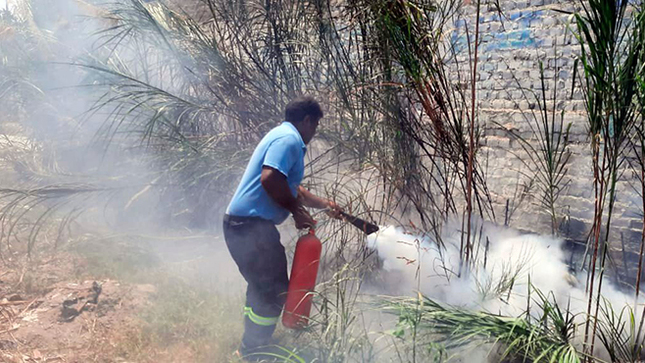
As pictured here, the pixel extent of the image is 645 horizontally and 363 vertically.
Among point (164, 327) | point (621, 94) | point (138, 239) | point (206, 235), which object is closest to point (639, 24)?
point (621, 94)

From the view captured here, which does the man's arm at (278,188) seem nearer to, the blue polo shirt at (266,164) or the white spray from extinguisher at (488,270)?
the blue polo shirt at (266,164)

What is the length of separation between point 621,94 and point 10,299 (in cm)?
486

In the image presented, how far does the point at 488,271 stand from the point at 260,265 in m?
1.77

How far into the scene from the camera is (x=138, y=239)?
6.03 metres

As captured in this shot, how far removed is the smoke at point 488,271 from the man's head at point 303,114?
1.17 metres

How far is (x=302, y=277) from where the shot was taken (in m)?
3.19

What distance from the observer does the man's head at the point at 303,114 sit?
324 cm

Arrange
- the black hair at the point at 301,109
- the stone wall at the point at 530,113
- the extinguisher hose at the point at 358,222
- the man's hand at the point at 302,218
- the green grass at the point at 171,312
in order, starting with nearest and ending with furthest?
1. the man's hand at the point at 302,218
2. the black hair at the point at 301,109
3. the extinguisher hose at the point at 358,222
4. the green grass at the point at 171,312
5. the stone wall at the point at 530,113

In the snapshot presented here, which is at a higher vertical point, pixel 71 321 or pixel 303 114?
pixel 303 114

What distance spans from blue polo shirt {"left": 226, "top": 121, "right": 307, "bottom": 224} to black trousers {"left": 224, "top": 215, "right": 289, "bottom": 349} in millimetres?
66

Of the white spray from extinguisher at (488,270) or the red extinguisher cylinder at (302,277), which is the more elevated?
the red extinguisher cylinder at (302,277)

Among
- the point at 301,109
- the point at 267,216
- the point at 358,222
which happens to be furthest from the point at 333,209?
the point at 301,109

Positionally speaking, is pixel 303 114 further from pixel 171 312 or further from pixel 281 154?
pixel 171 312

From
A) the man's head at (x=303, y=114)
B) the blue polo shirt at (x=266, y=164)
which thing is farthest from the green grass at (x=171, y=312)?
the man's head at (x=303, y=114)
